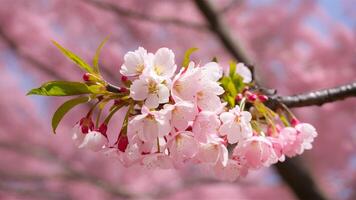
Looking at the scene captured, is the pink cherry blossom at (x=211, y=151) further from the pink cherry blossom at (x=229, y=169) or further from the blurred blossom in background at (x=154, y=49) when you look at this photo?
the blurred blossom in background at (x=154, y=49)

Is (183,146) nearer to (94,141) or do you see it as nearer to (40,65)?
(94,141)

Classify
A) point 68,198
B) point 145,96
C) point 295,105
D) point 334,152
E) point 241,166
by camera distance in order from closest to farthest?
point 145,96 < point 241,166 < point 295,105 < point 334,152 < point 68,198

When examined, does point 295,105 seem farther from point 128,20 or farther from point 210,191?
point 210,191

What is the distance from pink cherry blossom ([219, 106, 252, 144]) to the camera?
1040 millimetres

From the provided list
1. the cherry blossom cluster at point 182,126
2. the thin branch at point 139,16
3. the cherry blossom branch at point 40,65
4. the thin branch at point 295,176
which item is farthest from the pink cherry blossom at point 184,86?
the cherry blossom branch at point 40,65

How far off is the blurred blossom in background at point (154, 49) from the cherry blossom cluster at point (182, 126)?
339 centimetres

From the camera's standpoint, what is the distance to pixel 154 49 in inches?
231

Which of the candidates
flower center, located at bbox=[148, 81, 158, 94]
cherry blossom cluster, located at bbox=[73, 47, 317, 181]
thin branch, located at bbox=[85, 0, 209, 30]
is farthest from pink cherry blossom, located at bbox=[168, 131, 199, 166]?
thin branch, located at bbox=[85, 0, 209, 30]

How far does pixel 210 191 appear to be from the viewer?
729 centimetres

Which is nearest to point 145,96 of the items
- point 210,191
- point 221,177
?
point 221,177

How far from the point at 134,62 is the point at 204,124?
7.3 inches

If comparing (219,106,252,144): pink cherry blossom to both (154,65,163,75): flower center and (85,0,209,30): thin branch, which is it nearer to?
(154,65,163,75): flower center

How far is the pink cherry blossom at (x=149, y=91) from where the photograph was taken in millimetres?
968

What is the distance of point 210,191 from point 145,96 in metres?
6.48
